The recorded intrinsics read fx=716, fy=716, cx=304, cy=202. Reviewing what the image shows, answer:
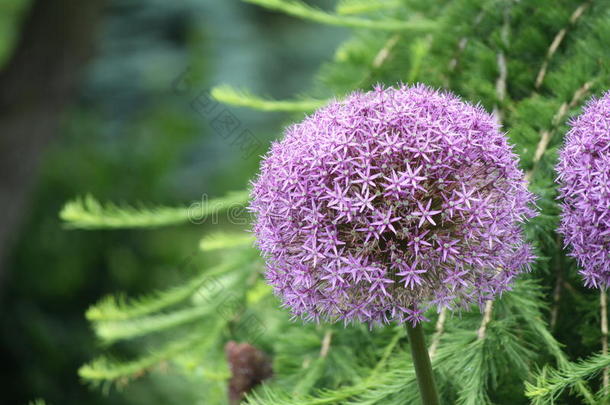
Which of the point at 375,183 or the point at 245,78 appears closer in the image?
the point at 375,183

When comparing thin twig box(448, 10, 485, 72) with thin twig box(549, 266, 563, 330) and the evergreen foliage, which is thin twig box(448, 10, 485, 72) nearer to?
the evergreen foliage

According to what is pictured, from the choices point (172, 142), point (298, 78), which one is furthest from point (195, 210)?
point (298, 78)

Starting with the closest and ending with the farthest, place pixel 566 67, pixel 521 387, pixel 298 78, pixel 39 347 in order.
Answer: pixel 521 387, pixel 566 67, pixel 39 347, pixel 298 78

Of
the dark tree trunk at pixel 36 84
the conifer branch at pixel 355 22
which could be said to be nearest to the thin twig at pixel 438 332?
Answer: the conifer branch at pixel 355 22

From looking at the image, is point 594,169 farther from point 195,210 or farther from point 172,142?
point 172,142

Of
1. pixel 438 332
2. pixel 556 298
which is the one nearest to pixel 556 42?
pixel 556 298

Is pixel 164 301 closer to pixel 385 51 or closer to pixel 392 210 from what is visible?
pixel 385 51

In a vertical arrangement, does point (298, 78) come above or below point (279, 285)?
below
